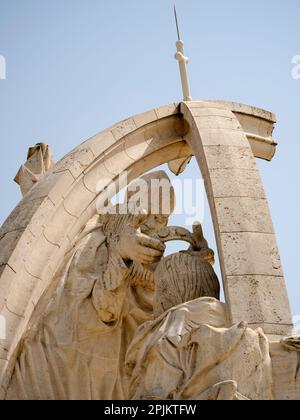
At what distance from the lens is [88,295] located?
363 inches

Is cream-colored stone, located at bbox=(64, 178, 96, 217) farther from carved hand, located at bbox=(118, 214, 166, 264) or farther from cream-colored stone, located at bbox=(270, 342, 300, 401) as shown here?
cream-colored stone, located at bbox=(270, 342, 300, 401)

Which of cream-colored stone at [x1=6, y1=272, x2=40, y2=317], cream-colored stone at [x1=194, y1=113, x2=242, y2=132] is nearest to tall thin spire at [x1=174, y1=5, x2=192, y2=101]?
cream-colored stone at [x1=194, y1=113, x2=242, y2=132]

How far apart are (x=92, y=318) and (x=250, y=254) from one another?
5.73 ft

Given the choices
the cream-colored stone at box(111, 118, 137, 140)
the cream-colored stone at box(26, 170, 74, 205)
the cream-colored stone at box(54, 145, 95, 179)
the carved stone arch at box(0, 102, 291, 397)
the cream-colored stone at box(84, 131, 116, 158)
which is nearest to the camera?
the carved stone arch at box(0, 102, 291, 397)

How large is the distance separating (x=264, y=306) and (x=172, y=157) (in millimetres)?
3092

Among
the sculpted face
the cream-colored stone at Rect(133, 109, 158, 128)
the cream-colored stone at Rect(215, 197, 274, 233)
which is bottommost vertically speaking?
the cream-colored stone at Rect(215, 197, 274, 233)

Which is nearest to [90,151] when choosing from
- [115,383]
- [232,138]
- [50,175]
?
[50,175]

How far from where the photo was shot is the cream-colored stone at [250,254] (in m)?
8.02

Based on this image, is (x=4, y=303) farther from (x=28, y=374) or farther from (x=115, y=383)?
(x=115, y=383)

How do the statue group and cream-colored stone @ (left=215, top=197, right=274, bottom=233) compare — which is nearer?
the statue group

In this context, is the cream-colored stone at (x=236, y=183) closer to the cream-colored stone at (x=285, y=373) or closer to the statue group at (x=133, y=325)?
the statue group at (x=133, y=325)

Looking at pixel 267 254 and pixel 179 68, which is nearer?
pixel 267 254

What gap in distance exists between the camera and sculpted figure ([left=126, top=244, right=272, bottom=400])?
23.4 feet

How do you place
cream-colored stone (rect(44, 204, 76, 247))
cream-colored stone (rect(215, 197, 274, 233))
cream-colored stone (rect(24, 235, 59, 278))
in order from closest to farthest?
cream-colored stone (rect(215, 197, 274, 233)), cream-colored stone (rect(24, 235, 59, 278)), cream-colored stone (rect(44, 204, 76, 247))
